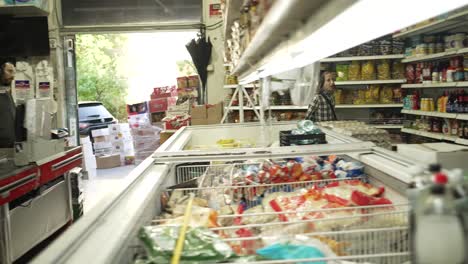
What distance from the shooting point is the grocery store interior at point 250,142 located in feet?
3.40

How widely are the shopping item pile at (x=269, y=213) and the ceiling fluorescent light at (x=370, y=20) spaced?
1.64 feet

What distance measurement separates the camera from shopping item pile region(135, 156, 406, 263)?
1.08m

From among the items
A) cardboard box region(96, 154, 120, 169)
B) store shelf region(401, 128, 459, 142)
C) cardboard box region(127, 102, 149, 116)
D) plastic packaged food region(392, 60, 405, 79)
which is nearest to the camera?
store shelf region(401, 128, 459, 142)

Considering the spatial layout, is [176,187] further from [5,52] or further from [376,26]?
[5,52]

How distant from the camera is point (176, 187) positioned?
1.95 meters

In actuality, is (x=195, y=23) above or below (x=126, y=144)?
above

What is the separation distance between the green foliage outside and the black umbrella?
526 centimetres

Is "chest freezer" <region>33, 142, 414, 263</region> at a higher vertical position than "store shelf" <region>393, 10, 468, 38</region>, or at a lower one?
lower

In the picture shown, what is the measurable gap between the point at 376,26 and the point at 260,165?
1.30m

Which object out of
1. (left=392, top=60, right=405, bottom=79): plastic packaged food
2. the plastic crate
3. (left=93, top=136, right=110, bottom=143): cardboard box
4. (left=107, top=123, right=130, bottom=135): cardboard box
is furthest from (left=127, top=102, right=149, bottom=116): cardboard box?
the plastic crate

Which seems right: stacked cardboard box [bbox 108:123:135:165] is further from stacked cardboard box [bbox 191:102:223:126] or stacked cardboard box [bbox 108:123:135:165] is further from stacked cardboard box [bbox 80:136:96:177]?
stacked cardboard box [bbox 191:102:223:126]

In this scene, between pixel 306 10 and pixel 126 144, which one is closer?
pixel 306 10

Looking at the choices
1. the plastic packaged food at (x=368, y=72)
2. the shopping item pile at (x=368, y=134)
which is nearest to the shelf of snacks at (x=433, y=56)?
the plastic packaged food at (x=368, y=72)

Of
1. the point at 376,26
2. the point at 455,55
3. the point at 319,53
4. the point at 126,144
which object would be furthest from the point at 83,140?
the point at 376,26
